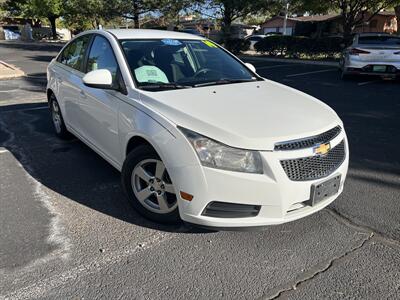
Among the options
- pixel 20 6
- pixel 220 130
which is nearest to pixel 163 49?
pixel 220 130

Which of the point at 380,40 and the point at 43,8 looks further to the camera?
the point at 43,8

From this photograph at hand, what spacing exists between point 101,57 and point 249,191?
2.38 metres

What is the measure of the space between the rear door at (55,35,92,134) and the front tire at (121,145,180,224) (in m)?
1.55

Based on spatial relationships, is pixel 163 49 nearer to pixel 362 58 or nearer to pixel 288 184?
pixel 288 184

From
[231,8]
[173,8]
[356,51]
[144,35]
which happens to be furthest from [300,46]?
[144,35]

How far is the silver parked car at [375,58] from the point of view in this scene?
417 inches

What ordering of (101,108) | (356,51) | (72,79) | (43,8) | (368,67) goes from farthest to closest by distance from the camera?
(43,8), (356,51), (368,67), (72,79), (101,108)

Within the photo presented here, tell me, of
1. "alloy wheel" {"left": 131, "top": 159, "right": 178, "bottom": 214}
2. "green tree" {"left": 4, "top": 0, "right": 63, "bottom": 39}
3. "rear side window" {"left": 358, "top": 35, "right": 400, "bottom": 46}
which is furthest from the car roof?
"green tree" {"left": 4, "top": 0, "right": 63, "bottom": 39}

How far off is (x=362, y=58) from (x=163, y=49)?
863cm

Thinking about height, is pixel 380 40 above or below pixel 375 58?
above

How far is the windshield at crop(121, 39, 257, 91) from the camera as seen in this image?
3639 millimetres

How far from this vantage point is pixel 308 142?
2.85 metres

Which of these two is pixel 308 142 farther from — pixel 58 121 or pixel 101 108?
pixel 58 121

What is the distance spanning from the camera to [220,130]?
2.72 m
